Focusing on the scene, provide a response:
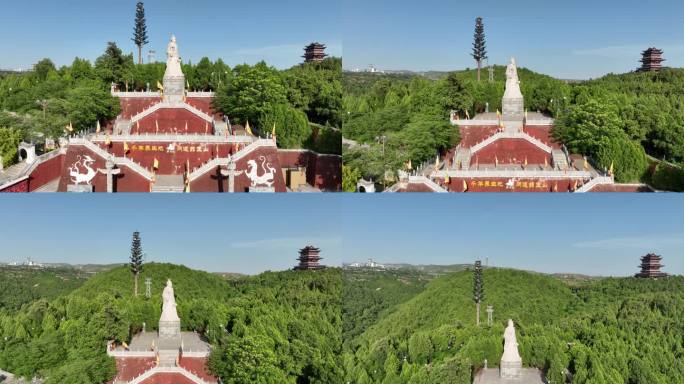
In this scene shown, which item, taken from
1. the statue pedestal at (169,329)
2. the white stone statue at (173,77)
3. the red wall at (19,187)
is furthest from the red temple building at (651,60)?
the red wall at (19,187)

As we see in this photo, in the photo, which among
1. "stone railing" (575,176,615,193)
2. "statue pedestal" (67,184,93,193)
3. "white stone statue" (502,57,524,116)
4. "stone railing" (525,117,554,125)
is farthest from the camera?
→ "white stone statue" (502,57,524,116)

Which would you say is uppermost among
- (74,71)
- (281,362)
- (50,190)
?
(74,71)

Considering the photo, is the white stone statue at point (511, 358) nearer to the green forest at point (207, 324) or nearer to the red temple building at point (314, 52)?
the green forest at point (207, 324)

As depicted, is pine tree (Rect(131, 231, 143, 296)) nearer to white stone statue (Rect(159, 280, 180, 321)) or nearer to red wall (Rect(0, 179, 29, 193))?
white stone statue (Rect(159, 280, 180, 321))

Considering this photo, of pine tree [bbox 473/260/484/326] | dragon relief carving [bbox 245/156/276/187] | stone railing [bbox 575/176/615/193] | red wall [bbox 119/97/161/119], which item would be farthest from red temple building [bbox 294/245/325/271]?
stone railing [bbox 575/176/615/193]

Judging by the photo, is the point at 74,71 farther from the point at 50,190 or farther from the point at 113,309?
the point at 113,309

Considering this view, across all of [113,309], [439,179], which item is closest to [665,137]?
[439,179]

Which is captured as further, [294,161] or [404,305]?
[404,305]
